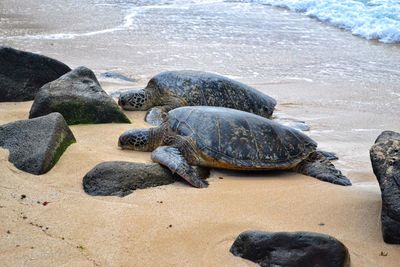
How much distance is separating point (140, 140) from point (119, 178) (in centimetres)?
98

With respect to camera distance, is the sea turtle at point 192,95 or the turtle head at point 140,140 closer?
the turtle head at point 140,140

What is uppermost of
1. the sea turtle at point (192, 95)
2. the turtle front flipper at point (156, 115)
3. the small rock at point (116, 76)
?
the sea turtle at point (192, 95)

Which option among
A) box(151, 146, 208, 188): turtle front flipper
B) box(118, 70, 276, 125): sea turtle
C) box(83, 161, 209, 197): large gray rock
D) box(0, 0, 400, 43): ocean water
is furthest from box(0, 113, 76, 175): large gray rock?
box(0, 0, 400, 43): ocean water

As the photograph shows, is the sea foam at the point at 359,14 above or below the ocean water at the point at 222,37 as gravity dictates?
above

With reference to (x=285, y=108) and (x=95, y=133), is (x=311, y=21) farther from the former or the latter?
(x=95, y=133)

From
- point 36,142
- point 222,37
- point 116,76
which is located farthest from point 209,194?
point 222,37

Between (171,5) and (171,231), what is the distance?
12.6 meters

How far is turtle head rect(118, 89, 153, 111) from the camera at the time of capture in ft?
18.1

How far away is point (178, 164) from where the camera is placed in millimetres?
3527

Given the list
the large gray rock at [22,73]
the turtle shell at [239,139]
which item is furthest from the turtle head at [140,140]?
the large gray rock at [22,73]

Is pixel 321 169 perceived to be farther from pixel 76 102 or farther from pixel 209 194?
pixel 76 102

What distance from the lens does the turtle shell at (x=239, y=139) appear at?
3.84 metres

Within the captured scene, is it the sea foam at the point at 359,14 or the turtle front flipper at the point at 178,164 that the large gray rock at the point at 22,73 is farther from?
the sea foam at the point at 359,14

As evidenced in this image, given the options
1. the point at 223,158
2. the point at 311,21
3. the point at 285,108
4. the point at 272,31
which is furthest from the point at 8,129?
the point at 311,21
